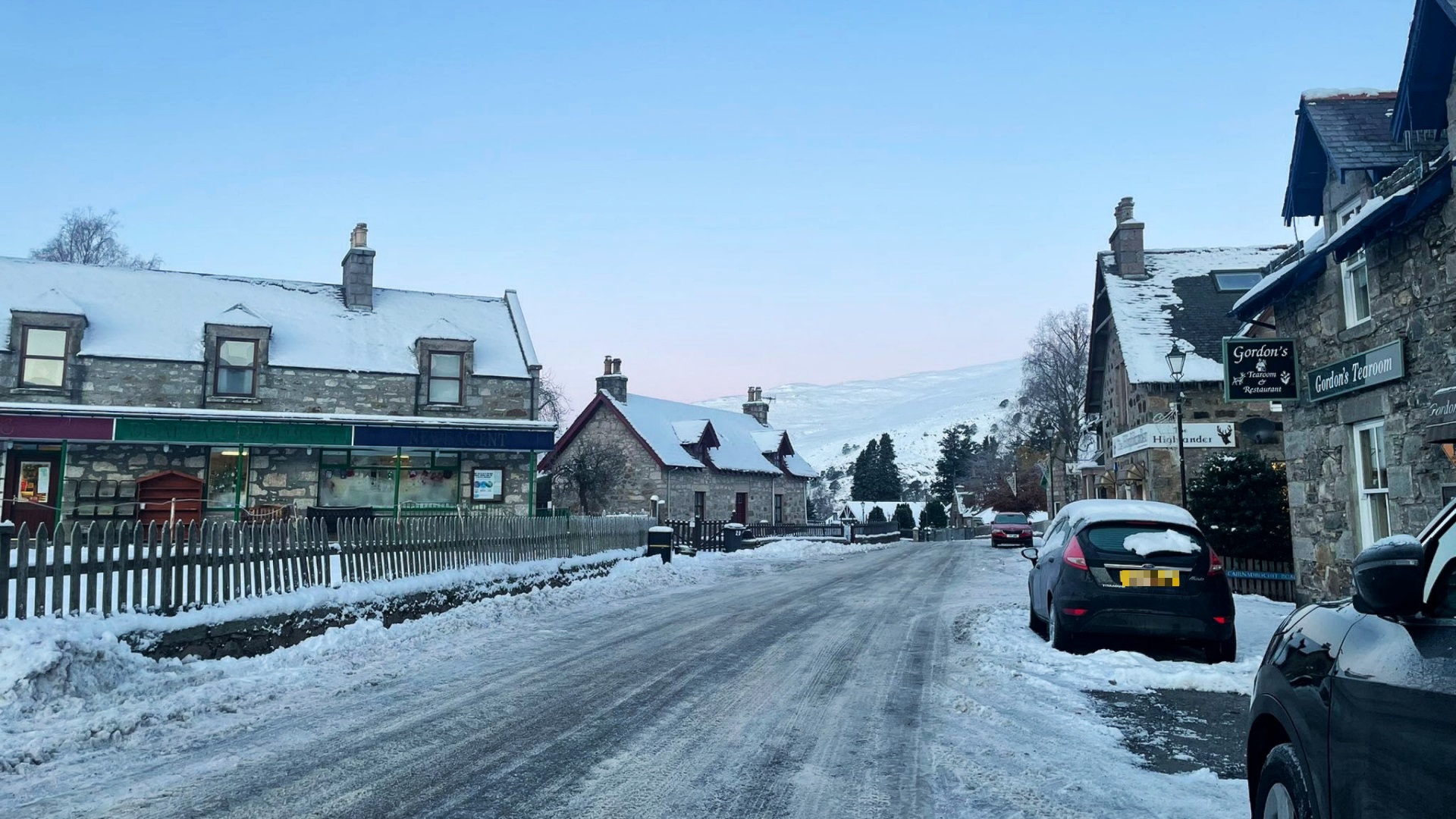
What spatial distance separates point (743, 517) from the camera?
46.0m

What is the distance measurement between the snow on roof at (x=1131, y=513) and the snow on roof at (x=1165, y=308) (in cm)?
1454

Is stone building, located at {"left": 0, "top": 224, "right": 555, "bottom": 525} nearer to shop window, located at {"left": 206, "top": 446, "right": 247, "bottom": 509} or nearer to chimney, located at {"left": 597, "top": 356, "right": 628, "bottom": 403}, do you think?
shop window, located at {"left": 206, "top": 446, "right": 247, "bottom": 509}

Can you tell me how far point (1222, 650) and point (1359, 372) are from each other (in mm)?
5715

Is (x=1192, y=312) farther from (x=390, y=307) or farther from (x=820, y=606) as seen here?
(x=390, y=307)

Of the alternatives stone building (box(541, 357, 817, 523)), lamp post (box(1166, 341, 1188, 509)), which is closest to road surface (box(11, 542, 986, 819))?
lamp post (box(1166, 341, 1188, 509))

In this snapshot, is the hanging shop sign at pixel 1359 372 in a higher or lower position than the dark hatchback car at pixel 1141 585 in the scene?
higher

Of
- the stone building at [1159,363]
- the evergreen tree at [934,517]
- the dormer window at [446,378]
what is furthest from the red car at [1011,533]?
the evergreen tree at [934,517]

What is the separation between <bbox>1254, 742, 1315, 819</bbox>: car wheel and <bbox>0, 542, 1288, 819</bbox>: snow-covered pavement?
128 centimetres

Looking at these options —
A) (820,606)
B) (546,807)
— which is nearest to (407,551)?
(820,606)

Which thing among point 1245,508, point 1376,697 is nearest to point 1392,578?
point 1376,697

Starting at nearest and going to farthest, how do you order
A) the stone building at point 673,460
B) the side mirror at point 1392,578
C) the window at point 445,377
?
the side mirror at point 1392,578 → the window at point 445,377 → the stone building at point 673,460

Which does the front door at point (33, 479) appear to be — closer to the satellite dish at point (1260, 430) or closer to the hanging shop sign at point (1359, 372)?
the hanging shop sign at point (1359, 372)

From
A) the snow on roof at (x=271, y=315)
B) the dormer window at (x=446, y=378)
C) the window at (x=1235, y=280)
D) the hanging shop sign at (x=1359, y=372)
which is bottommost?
the hanging shop sign at (x=1359, y=372)

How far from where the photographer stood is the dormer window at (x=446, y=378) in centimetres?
2792
